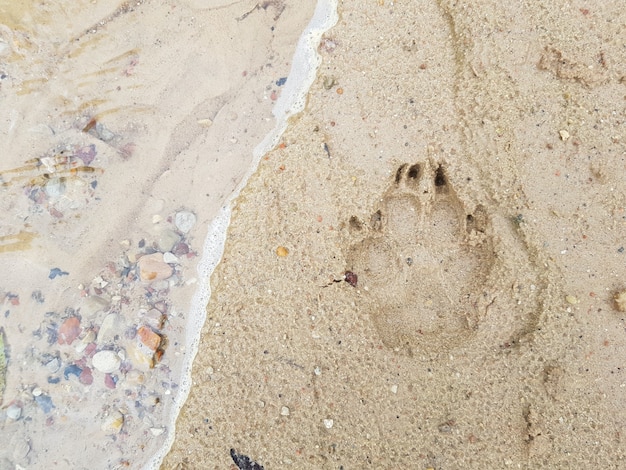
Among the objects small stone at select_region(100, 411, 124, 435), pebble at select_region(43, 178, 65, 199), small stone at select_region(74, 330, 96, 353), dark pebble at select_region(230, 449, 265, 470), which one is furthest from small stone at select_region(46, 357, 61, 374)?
dark pebble at select_region(230, 449, 265, 470)

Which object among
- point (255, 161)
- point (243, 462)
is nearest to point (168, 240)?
point (255, 161)

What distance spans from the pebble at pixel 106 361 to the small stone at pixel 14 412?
0.56 m

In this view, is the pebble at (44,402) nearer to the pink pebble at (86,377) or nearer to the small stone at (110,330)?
the pink pebble at (86,377)

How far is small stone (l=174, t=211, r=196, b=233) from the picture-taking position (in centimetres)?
295

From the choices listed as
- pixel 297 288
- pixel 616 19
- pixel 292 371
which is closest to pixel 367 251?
pixel 297 288

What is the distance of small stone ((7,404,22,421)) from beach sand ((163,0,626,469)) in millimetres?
1047

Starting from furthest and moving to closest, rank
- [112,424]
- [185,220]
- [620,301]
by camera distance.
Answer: [185,220]
[112,424]
[620,301]

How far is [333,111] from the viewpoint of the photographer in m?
2.88

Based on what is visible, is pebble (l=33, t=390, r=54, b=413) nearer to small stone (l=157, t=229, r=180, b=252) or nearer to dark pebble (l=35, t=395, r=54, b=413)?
dark pebble (l=35, t=395, r=54, b=413)

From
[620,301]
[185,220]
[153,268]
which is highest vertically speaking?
[185,220]

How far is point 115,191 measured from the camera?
300 cm

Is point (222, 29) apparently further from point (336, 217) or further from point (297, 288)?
point (297, 288)

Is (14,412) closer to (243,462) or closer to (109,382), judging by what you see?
(109,382)

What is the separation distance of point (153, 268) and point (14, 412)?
1252mm
